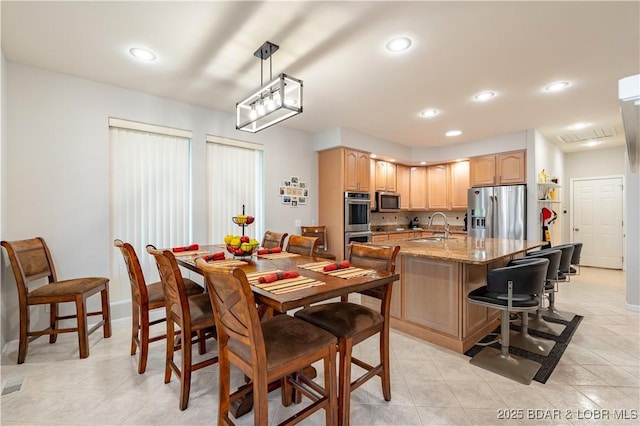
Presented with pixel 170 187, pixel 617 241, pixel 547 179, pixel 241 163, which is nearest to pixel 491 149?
pixel 547 179

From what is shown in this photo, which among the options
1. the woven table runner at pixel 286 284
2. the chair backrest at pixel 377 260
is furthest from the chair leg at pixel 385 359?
the woven table runner at pixel 286 284

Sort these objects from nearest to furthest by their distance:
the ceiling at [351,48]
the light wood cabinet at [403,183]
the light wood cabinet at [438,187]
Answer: the ceiling at [351,48]
the light wood cabinet at [438,187]
the light wood cabinet at [403,183]

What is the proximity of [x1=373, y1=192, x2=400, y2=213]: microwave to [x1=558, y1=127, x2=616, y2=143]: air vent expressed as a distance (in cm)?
308

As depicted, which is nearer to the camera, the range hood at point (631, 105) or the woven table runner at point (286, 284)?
the range hood at point (631, 105)

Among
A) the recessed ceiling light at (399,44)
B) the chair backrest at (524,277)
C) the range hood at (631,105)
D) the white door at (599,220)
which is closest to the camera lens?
the range hood at (631,105)

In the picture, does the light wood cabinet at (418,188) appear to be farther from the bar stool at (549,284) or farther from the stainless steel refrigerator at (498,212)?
the bar stool at (549,284)

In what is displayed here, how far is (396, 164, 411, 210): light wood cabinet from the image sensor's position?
6.27 m

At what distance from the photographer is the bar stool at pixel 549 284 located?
8.55 ft

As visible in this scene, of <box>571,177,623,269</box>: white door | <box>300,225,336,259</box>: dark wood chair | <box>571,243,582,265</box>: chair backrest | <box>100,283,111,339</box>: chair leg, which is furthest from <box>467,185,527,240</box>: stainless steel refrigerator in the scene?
<box>100,283,111,339</box>: chair leg

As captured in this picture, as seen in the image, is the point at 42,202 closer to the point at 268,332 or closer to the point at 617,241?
the point at 268,332

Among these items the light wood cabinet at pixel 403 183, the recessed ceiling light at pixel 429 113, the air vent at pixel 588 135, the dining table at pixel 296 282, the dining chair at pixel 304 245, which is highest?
the recessed ceiling light at pixel 429 113

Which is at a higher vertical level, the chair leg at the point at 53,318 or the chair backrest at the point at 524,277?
the chair backrest at the point at 524,277

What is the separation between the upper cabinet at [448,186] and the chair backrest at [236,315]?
564cm

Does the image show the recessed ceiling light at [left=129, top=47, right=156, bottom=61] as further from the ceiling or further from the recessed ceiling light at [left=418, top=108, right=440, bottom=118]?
the recessed ceiling light at [left=418, top=108, right=440, bottom=118]
